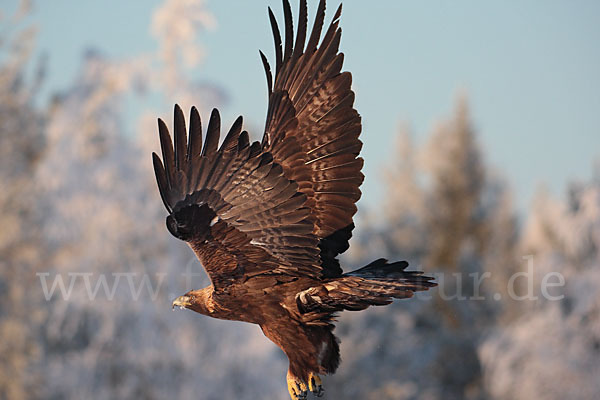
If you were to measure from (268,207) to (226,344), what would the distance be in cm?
1230

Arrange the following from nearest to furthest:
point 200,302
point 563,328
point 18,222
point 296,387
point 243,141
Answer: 1. point 243,141
2. point 200,302
3. point 296,387
4. point 563,328
5. point 18,222

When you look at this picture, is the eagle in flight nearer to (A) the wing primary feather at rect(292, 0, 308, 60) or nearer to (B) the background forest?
(A) the wing primary feather at rect(292, 0, 308, 60)

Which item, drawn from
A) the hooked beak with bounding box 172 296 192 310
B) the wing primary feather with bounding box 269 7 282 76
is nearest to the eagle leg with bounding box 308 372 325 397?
the hooked beak with bounding box 172 296 192 310

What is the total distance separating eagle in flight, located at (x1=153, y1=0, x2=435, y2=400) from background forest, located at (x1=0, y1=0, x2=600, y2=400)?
452 inches

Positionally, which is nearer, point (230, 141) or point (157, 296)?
point (230, 141)

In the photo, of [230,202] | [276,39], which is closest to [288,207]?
[230,202]

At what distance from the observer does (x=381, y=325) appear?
21391mm

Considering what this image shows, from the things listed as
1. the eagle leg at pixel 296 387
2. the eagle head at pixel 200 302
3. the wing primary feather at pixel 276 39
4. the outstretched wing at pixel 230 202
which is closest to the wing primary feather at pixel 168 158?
the outstretched wing at pixel 230 202

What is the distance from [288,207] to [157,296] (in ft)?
42.0

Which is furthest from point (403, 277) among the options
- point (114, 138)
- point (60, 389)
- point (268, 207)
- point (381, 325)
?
point (381, 325)

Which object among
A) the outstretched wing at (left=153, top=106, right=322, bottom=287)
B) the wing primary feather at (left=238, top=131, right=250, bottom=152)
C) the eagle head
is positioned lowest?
the eagle head

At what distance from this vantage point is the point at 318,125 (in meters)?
4.54

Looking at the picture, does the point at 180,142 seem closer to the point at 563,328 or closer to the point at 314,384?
the point at 314,384

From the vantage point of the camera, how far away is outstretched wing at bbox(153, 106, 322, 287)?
4.17 m
